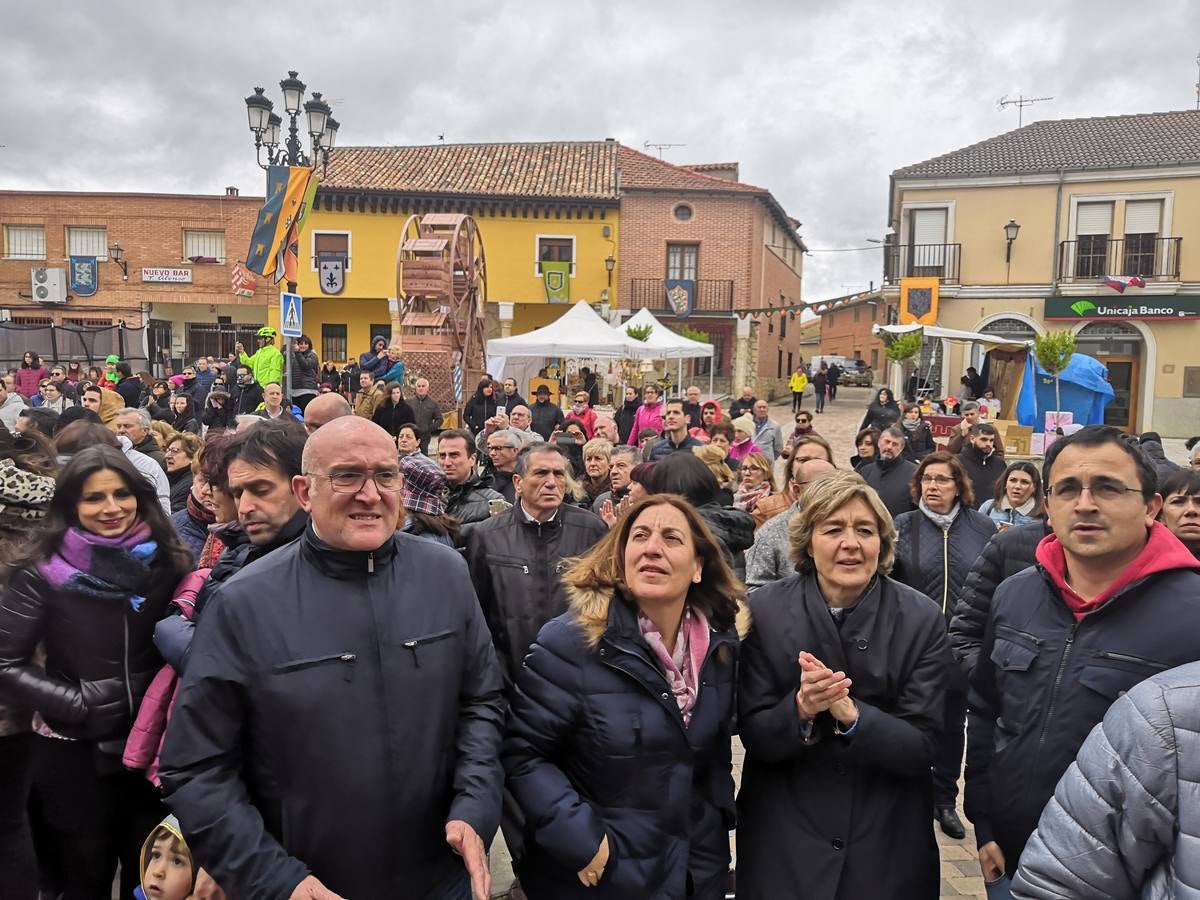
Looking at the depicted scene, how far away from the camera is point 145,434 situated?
6180mm

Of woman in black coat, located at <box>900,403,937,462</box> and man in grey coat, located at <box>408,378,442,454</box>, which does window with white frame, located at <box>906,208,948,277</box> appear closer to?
woman in black coat, located at <box>900,403,937,462</box>

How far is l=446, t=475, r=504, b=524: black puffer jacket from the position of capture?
4641 mm

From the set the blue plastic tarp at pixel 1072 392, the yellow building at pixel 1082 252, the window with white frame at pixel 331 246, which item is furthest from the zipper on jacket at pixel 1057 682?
the window with white frame at pixel 331 246

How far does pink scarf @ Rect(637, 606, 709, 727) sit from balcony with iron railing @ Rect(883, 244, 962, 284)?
2554cm

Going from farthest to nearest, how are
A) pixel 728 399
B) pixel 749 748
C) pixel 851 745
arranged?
pixel 728 399 → pixel 749 748 → pixel 851 745

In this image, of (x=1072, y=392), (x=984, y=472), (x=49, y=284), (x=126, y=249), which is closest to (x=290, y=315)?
(x=984, y=472)

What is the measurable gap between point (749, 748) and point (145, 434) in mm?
5304

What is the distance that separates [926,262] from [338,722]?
87.8 feet

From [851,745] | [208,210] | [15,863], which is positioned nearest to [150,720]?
[15,863]

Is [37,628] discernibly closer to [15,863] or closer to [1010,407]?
[15,863]

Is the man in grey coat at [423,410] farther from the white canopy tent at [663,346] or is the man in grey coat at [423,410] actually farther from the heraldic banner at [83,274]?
the heraldic banner at [83,274]

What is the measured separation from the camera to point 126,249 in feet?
102

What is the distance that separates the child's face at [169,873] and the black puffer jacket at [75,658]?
1.43 ft

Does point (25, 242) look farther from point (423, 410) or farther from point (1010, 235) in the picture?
point (1010, 235)
